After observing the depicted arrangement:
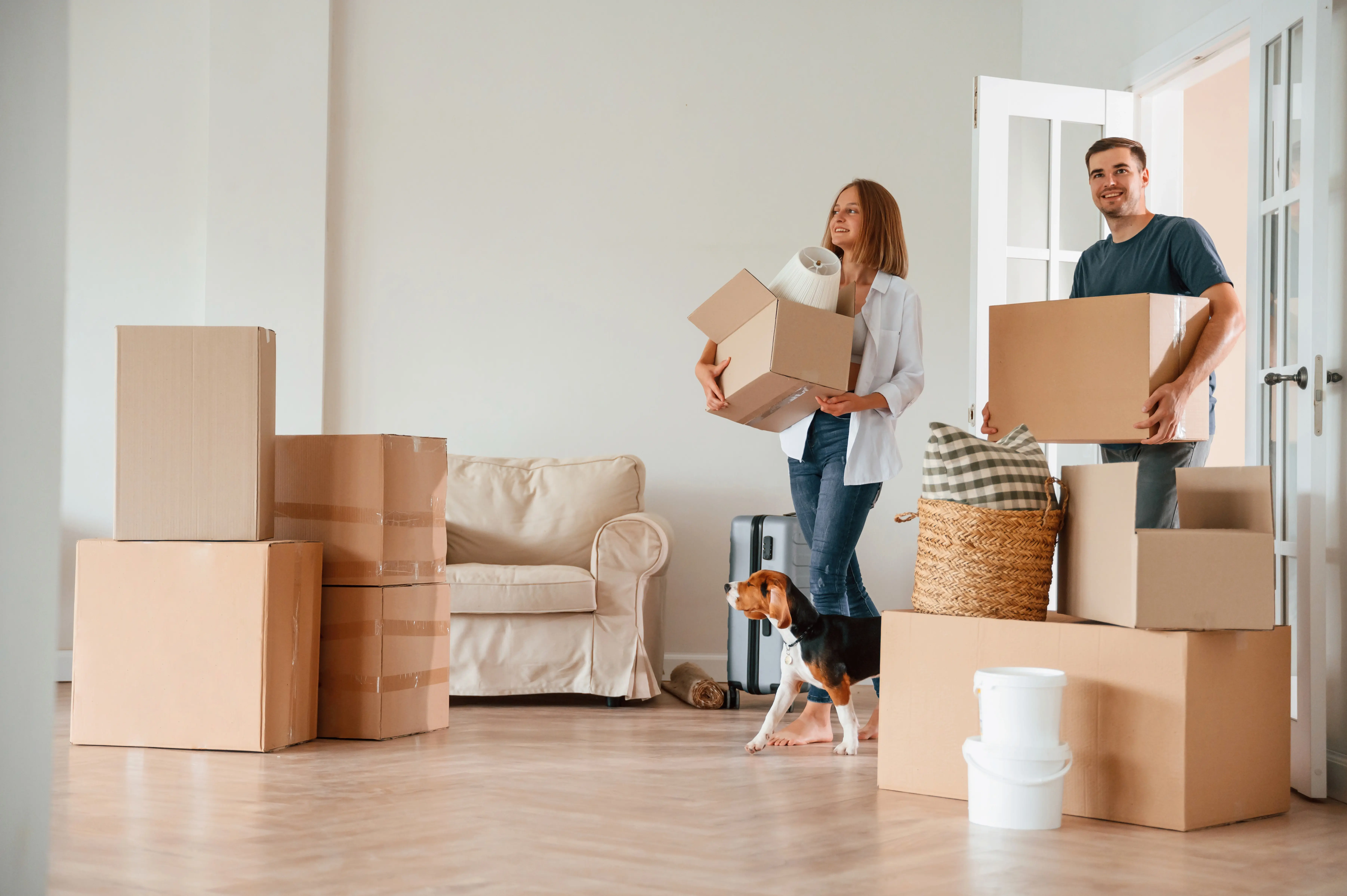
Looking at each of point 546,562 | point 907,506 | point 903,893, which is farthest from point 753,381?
point 907,506

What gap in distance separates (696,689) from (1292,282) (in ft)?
6.47

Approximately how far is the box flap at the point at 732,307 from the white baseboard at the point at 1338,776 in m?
1.51

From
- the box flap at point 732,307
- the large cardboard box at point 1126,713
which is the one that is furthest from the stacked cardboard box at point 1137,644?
the box flap at point 732,307

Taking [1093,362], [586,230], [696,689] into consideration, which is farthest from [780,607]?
[586,230]

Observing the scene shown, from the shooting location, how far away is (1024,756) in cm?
184

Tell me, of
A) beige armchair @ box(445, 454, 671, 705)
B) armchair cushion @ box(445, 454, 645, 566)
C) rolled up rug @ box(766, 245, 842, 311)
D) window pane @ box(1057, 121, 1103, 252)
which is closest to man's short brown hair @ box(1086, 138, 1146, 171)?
rolled up rug @ box(766, 245, 842, 311)

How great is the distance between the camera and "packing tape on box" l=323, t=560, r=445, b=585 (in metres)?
2.66

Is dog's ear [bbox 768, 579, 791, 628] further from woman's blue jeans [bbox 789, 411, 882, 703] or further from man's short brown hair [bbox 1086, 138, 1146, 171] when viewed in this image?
man's short brown hair [bbox 1086, 138, 1146, 171]

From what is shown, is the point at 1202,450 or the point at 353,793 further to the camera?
the point at 1202,450

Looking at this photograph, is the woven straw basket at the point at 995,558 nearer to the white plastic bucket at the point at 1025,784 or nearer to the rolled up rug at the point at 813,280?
the white plastic bucket at the point at 1025,784

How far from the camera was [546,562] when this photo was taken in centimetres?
373

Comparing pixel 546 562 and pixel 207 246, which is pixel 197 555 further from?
pixel 207 246

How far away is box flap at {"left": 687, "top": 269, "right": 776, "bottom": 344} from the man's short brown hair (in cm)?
83

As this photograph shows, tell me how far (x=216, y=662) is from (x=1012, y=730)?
5.71 feet
